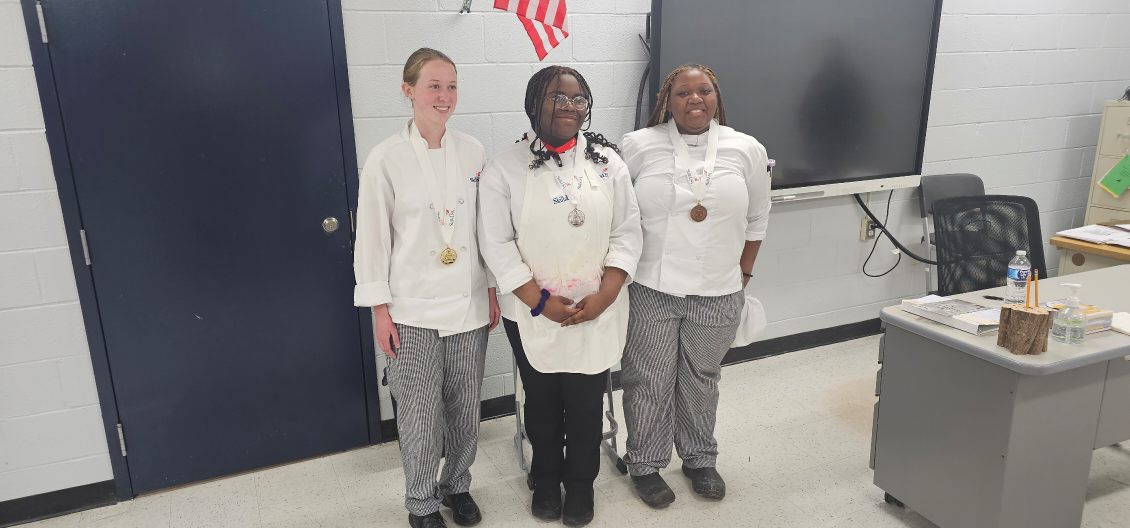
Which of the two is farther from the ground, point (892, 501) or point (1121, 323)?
point (1121, 323)

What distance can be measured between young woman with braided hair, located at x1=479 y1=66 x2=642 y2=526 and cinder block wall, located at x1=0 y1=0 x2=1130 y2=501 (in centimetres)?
72

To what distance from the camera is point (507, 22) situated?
2.65m

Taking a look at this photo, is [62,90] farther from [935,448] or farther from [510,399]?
[935,448]

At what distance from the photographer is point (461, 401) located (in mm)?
2195

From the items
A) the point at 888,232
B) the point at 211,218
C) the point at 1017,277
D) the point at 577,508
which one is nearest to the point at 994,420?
the point at 1017,277

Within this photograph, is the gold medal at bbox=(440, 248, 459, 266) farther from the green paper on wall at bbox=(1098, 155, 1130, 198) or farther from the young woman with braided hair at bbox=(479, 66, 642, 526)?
the green paper on wall at bbox=(1098, 155, 1130, 198)

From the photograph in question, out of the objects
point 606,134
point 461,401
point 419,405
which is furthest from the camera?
point 606,134

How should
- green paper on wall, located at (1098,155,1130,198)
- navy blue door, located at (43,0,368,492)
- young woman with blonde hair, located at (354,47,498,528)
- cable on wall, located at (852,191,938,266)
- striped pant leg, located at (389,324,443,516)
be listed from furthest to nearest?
green paper on wall, located at (1098,155,1130,198), cable on wall, located at (852,191,938,266), navy blue door, located at (43,0,368,492), striped pant leg, located at (389,324,443,516), young woman with blonde hair, located at (354,47,498,528)

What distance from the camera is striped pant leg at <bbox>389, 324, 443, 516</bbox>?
2.06 metres

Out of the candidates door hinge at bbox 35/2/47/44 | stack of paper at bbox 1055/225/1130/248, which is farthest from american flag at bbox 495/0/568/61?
stack of paper at bbox 1055/225/1130/248

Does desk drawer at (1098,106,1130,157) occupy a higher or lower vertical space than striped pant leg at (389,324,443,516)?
higher

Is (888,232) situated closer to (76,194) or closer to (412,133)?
(412,133)

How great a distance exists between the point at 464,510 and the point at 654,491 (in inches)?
24.6

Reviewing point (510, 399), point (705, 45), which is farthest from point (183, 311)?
point (705, 45)
